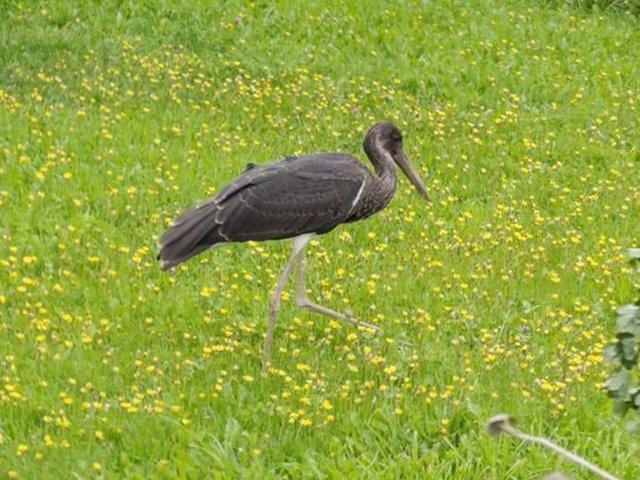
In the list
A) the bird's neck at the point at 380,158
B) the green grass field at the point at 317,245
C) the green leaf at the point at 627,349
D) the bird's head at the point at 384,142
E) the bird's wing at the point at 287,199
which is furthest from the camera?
the bird's head at the point at 384,142

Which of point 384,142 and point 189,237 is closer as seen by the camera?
point 189,237

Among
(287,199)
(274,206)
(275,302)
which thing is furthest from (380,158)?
(275,302)

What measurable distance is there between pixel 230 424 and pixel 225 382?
59 centimetres

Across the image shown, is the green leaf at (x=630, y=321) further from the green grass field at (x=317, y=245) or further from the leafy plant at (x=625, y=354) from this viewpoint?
the green grass field at (x=317, y=245)

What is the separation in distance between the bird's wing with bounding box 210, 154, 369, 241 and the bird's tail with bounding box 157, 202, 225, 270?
0.05 m

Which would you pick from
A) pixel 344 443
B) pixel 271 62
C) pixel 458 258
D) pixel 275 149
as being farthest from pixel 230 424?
pixel 271 62

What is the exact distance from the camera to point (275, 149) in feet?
38.2

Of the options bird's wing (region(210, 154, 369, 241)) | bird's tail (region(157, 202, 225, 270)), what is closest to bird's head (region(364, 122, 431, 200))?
bird's wing (region(210, 154, 369, 241))

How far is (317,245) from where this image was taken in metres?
9.89

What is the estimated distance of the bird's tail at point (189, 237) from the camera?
7.89 metres

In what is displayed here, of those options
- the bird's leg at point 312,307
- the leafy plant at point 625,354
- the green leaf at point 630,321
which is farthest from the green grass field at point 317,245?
the green leaf at point 630,321

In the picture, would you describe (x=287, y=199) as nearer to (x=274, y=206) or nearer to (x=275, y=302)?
(x=274, y=206)

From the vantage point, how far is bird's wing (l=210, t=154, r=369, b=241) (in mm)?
8281

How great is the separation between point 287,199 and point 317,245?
4.82 ft
